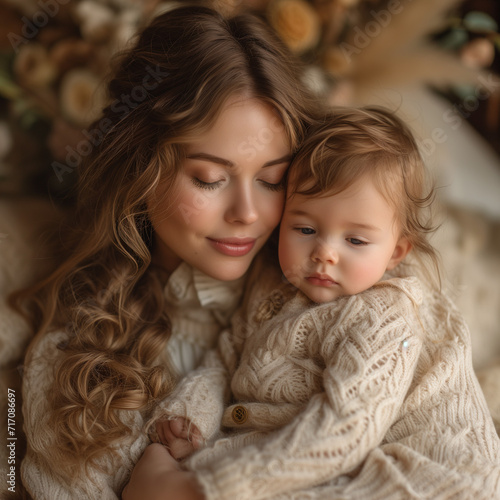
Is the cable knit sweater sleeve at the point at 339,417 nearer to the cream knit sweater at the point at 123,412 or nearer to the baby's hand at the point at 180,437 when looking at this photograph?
the baby's hand at the point at 180,437

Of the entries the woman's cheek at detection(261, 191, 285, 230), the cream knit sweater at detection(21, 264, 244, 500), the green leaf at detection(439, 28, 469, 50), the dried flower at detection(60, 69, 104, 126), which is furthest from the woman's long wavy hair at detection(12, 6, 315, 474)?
the green leaf at detection(439, 28, 469, 50)

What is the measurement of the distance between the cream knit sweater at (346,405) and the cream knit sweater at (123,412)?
0.12 meters

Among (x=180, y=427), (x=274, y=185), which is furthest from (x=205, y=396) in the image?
(x=274, y=185)

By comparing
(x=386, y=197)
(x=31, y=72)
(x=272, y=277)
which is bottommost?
(x=272, y=277)

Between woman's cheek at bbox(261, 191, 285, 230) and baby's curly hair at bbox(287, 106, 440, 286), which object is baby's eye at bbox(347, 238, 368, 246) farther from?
woman's cheek at bbox(261, 191, 285, 230)

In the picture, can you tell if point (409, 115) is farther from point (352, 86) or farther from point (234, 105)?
point (234, 105)

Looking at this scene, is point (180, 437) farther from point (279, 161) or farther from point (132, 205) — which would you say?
point (279, 161)

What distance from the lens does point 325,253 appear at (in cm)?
126

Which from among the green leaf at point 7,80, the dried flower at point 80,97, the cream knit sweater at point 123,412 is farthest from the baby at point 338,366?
the green leaf at point 7,80

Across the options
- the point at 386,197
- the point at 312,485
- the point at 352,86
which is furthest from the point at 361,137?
the point at 352,86

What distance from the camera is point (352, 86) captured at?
2.24 metres

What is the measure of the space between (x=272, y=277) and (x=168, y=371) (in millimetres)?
428

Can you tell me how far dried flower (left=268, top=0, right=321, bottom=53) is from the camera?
201 cm

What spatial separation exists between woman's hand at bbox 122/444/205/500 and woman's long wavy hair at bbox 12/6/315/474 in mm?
122
